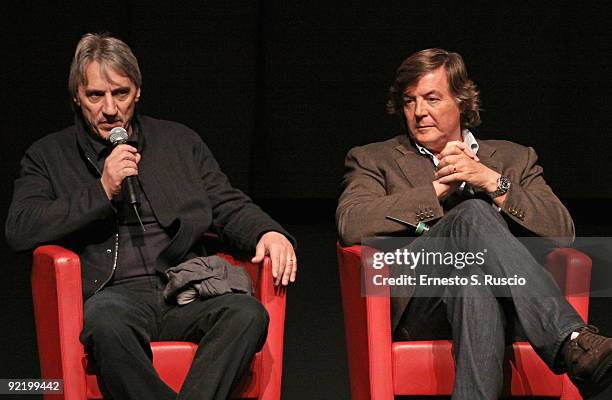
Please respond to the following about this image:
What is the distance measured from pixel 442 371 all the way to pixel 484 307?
0.75 ft

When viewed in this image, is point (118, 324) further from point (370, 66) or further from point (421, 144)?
point (370, 66)

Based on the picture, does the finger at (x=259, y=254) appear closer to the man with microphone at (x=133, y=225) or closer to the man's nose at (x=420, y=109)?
the man with microphone at (x=133, y=225)

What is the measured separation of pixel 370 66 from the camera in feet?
20.7

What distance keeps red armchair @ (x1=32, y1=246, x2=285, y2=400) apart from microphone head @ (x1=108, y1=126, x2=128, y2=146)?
350 mm

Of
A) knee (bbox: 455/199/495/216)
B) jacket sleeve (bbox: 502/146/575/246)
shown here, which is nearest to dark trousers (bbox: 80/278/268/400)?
knee (bbox: 455/199/495/216)

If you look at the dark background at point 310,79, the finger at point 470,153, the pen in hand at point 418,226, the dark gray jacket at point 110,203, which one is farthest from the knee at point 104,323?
the dark background at point 310,79

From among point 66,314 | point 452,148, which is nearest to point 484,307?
point 452,148

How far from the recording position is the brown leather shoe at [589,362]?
249 centimetres

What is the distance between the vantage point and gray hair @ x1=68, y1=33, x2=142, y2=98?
10.0 feet

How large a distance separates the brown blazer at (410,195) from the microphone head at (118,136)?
682 mm

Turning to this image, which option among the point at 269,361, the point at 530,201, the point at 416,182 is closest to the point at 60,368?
the point at 269,361

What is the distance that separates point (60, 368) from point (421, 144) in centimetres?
133

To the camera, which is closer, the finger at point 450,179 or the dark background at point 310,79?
the finger at point 450,179

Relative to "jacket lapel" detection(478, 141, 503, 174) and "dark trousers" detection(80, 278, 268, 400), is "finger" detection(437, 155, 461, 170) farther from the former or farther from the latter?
"dark trousers" detection(80, 278, 268, 400)
